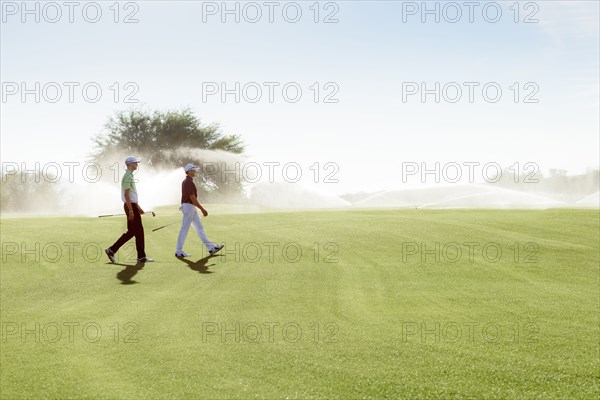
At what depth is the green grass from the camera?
8898 mm

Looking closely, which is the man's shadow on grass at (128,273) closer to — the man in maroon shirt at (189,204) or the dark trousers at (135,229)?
the dark trousers at (135,229)

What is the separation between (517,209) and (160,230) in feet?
56.1

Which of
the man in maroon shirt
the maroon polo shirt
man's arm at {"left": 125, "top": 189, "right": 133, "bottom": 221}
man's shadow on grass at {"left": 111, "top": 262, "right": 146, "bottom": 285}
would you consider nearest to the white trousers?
the man in maroon shirt

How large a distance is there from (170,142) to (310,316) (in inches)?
2275

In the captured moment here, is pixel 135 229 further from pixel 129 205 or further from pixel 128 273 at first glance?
pixel 128 273

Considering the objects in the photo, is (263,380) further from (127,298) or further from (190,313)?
(127,298)

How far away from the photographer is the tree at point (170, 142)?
216 feet

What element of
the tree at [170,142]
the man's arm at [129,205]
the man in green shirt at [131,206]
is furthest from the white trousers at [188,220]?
the tree at [170,142]

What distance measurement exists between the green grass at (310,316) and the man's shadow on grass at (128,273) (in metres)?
0.06

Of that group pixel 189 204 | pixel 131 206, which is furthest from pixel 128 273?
pixel 189 204

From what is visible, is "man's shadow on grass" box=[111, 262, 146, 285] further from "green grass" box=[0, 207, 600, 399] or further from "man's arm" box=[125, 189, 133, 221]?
"man's arm" box=[125, 189, 133, 221]

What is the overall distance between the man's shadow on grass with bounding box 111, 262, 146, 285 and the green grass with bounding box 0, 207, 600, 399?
0.06 metres

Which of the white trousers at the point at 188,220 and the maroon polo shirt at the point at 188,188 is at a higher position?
the maroon polo shirt at the point at 188,188

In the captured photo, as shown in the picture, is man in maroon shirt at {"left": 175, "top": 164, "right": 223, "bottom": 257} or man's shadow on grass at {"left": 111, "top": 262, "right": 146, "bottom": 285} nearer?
man's shadow on grass at {"left": 111, "top": 262, "right": 146, "bottom": 285}
